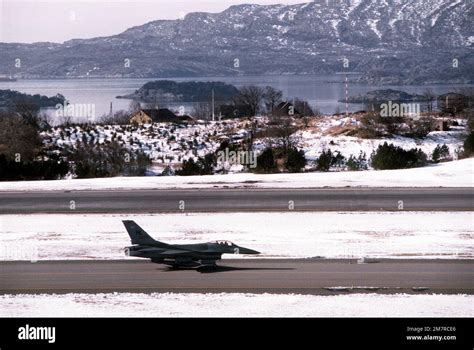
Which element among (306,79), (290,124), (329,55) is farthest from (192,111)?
(306,79)

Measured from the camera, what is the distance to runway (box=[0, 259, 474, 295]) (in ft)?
64.4

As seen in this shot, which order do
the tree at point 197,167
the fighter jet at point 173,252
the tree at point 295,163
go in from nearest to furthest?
the fighter jet at point 173,252 < the tree at point 197,167 < the tree at point 295,163

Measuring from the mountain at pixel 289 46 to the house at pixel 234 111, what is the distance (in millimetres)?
11151

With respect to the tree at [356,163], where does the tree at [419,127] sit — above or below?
above

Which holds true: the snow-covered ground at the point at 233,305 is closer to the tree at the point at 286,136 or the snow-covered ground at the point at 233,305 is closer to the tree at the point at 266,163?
the tree at the point at 266,163

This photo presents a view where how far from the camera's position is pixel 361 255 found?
77.8ft

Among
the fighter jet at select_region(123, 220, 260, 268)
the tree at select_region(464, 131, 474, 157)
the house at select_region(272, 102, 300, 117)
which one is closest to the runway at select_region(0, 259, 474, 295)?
the fighter jet at select_region(123, 220, 260, 268)

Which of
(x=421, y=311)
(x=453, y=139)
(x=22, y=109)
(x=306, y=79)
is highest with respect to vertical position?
(x=306, y=79)

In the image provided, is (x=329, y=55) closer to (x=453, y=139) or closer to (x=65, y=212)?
(x=453, y=139)

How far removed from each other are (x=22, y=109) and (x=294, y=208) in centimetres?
4368

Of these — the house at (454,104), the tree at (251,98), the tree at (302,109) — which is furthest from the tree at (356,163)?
the tree at (251,98)

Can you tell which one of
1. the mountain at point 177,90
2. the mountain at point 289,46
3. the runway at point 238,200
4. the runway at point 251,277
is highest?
the mountain at point 289,46

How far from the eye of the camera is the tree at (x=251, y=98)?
78562 mm

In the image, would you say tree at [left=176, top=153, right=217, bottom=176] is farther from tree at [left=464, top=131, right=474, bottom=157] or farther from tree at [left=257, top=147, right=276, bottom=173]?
tree at [left=464, top=131, right=474, bottom=157]
